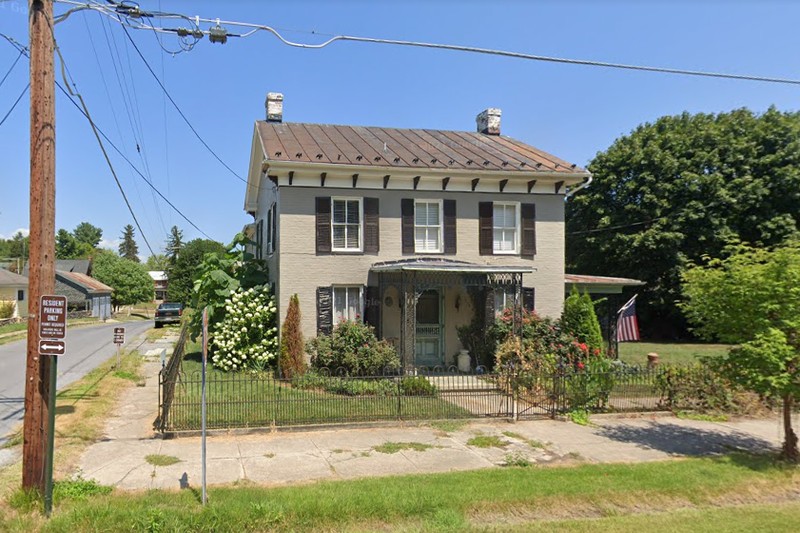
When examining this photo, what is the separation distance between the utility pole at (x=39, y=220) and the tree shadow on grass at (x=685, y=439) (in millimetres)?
8855

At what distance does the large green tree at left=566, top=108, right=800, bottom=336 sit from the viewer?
27.8m

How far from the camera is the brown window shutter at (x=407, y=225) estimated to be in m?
16.4

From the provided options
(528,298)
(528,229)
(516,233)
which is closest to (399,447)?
(528,298)

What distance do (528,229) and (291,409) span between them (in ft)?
31.4

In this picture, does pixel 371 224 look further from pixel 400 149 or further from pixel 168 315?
pixel 168 315

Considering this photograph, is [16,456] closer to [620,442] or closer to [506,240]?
[620,442]

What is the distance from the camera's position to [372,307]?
15930mm

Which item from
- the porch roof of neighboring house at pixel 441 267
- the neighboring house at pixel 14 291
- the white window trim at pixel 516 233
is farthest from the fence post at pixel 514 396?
the neighboring house at pixel 14 291

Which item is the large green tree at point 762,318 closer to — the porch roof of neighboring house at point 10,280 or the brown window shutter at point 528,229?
the brown window shutter at point 528,229

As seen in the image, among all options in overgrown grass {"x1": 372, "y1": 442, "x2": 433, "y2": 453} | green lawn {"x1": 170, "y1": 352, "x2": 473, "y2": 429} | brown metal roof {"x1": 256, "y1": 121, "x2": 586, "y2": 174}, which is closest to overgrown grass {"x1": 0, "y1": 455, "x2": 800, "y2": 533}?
overgrown grass {"x1": 372, "y1": 442, "x2": 433, "y2": 453}

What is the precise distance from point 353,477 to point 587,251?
27821 millimetres

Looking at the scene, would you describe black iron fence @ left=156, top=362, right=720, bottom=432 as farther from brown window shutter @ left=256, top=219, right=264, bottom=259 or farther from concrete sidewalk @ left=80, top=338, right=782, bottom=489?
brown window shutter @ left=256, top=219, right=264, bottom=259

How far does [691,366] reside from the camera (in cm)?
1252

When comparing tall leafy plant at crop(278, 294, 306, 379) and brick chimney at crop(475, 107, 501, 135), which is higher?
brick chimney at crop(475, 107, 501, 135)
